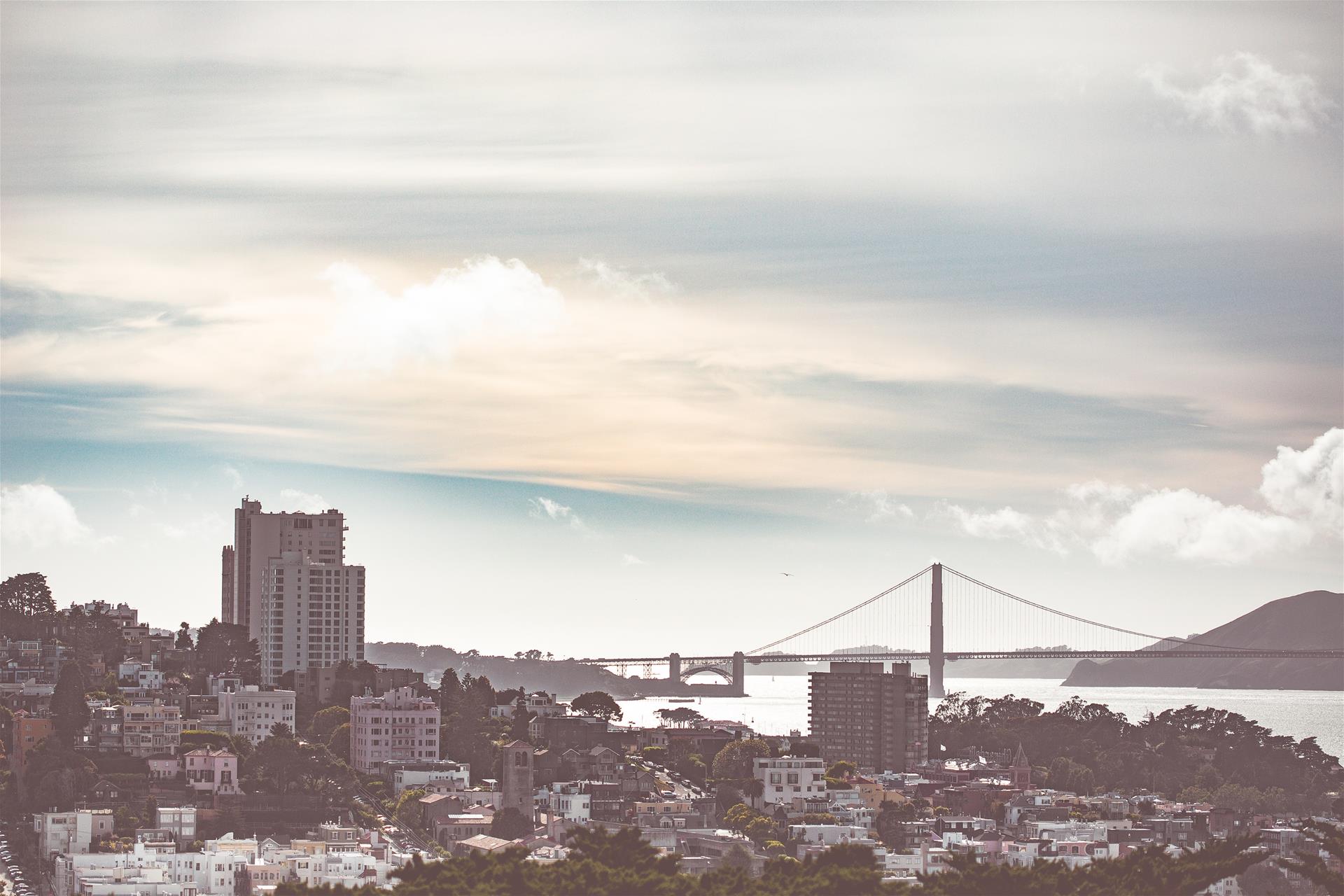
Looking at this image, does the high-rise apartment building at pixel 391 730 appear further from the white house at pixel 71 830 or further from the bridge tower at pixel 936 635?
the bridge tower at pixel 936 635

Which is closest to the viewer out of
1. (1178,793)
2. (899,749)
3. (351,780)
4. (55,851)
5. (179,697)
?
(55,851)

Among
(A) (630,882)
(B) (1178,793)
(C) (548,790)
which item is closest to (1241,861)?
(A) (630,882)

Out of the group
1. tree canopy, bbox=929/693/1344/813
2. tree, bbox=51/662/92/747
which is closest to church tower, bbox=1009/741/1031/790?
tree canopy, bbox=929/693/1344/813

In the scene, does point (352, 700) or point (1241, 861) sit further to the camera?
point (352, 700)

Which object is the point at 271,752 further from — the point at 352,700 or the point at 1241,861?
the point at 1241,861

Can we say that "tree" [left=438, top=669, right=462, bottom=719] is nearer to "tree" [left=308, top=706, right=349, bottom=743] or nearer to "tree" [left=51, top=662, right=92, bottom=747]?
Answer: "tree" [left=308, top=706, right=349, bottom=743]

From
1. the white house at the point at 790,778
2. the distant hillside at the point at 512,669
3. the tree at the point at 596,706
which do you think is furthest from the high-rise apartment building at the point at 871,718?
the distant hillside at the point at 512,669

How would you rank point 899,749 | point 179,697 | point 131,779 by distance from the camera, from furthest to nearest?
point 899,749, point 179,697, point 131,779
